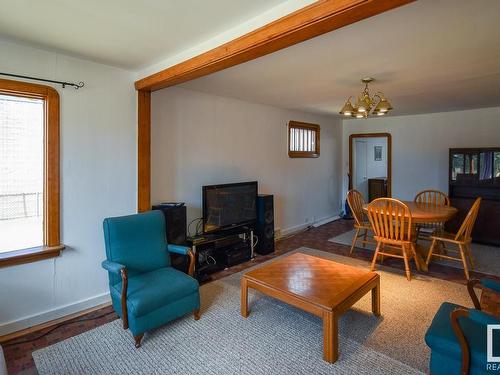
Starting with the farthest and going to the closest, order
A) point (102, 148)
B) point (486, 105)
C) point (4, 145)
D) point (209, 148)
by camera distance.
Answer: point (486, 105)
point (209, 148)
point (102, 148)
point (4, 145)

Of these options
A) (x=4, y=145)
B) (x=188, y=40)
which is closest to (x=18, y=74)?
(x=4, y=145)

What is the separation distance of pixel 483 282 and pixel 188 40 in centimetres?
268

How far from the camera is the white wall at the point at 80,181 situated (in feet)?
8.06

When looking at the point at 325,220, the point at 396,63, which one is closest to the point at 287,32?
the point at 396,63

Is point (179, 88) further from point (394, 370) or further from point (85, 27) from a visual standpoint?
point (394, 370)

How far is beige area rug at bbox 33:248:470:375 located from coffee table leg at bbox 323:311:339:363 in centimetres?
5

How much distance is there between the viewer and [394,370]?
1976 millimetres

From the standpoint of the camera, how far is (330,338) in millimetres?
2070

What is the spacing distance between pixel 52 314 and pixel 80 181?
1188 mm

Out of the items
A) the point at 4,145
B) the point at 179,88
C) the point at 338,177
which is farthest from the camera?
the point at 338,177

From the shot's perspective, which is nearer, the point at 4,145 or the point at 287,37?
the point at 287,37

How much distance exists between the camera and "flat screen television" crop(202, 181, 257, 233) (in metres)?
3.73

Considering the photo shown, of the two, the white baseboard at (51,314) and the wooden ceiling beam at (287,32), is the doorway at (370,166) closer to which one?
the wooden ceiling beam at (287,32)

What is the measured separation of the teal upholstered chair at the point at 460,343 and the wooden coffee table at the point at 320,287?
58cm
